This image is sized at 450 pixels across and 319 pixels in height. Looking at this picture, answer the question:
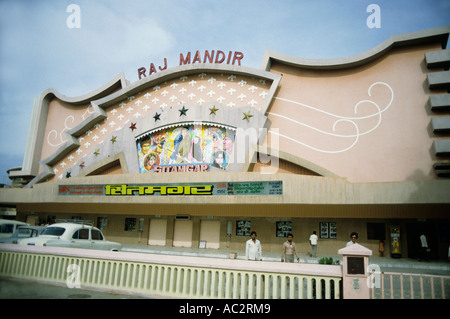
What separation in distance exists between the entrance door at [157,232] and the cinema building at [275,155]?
100 millimetres

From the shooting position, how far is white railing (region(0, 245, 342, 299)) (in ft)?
25.4

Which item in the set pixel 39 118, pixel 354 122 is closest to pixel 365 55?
pixel 354 122

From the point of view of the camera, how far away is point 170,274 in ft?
28.2

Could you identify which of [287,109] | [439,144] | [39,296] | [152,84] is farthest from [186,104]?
[39,296]

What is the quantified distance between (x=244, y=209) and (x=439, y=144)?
37.8 feet

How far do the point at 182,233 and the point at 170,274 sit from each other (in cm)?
1561

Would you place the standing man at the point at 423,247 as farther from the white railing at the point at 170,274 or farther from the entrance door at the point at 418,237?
the white railing at the point at 170,274

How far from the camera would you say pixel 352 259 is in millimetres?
7445

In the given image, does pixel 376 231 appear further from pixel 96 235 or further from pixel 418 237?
pixel 96 235

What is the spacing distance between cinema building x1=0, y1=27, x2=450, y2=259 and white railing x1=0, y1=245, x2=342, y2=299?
35.7ft

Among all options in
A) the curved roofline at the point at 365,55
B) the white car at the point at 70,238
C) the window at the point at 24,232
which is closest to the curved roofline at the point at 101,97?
the curved roofline at the point at 365,55

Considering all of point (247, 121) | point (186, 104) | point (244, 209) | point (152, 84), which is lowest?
point (244, 209)
